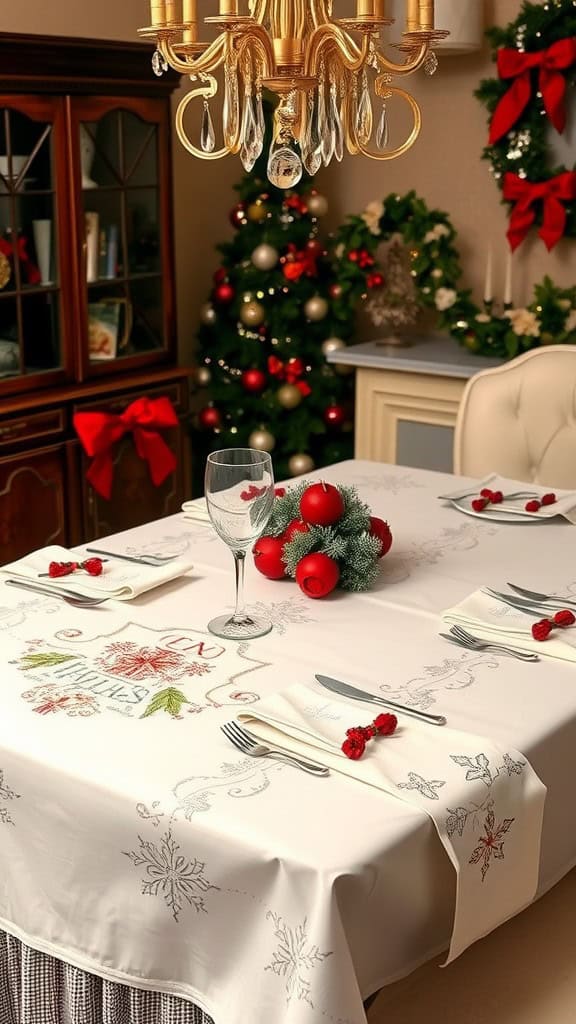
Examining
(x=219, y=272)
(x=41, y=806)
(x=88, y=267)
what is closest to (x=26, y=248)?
(x=88, y=267)

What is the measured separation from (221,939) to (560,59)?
318cm

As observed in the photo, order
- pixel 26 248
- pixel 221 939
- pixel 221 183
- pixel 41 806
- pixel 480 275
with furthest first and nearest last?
pixel 221 183 < pixel 480 275 < pixel 26 248 < pixel 41 806 < pixel 221 939

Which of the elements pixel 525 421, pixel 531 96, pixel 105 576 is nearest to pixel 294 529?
pixel 105 576

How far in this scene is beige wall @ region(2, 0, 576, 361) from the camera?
3900 millimetres

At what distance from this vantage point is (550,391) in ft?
8.96

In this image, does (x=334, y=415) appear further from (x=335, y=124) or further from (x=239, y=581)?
(x=239, y=581)

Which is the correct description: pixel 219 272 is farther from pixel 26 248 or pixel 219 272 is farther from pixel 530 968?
pixel 530 968

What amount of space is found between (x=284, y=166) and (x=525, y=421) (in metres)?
1.18

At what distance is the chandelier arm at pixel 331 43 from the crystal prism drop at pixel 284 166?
124mm

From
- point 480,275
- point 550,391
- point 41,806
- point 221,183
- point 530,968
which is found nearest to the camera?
point 41,806

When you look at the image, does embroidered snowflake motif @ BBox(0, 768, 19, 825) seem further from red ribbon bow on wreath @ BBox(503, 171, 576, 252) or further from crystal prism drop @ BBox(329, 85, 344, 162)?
red ribbon bow on wreath @ BBox(503, 171, 576, 252)

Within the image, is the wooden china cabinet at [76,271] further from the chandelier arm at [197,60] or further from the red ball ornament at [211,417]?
the chandelier arm at [197,60]

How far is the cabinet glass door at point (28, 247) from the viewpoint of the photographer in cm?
331

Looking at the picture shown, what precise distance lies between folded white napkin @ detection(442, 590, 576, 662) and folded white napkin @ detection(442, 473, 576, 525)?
0.49 m
